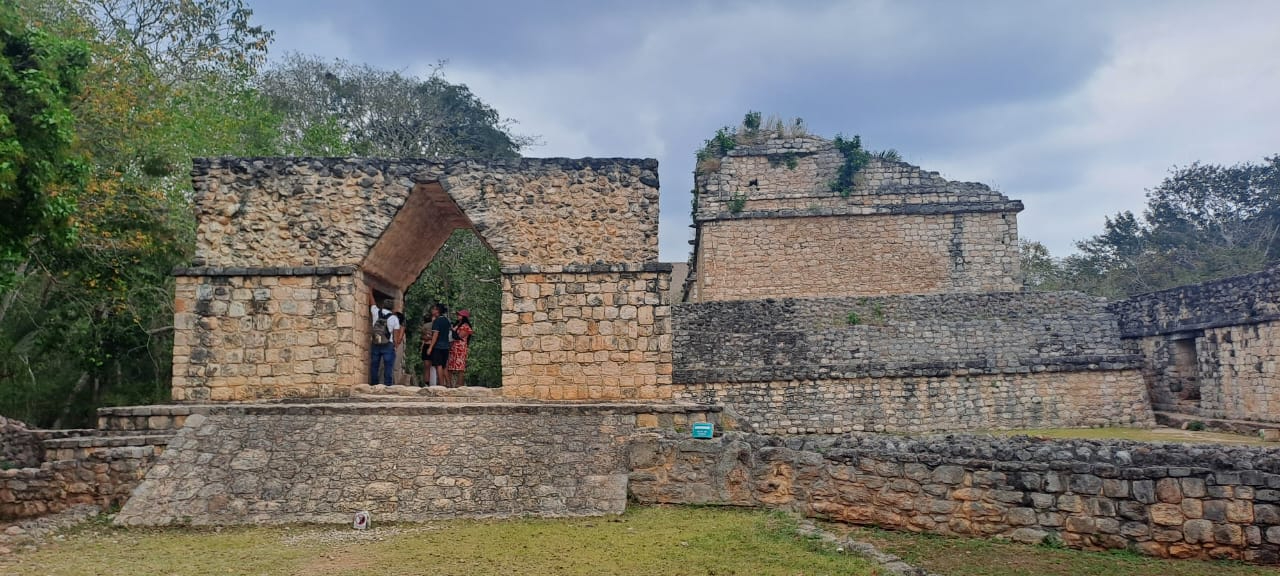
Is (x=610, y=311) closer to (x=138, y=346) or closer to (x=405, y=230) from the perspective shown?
(x=405, y=230)

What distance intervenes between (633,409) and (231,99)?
13.6 metres

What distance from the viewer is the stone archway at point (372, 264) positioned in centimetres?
905

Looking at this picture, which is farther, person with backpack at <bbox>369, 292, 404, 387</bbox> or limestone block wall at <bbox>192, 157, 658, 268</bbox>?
person with backpack at <bbox>369, 292, 404, 387</bbox>

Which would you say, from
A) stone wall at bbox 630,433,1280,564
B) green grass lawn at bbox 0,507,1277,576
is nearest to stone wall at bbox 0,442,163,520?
green grass lawn at bbox 0,507,1277,576

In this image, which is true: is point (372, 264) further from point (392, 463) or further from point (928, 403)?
point (928, 403)

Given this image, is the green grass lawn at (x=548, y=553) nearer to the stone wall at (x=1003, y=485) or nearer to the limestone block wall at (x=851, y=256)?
the stone wall at (x=1003, y=485)

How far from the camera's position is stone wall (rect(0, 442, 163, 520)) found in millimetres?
7438

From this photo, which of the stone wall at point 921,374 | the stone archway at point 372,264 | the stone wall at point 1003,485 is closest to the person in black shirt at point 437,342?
the stone archway at point 372,264

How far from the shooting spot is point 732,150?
875 inches

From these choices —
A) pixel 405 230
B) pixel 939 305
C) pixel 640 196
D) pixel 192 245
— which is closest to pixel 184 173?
pixel 192 245

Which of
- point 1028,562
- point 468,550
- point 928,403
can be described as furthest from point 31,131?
point 928,403

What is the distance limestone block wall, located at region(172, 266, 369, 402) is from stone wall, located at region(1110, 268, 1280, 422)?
15375 millimetres

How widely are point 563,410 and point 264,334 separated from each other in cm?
360

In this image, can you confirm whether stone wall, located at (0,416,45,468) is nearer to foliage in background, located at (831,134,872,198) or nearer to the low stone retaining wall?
the low stone retaining wall
